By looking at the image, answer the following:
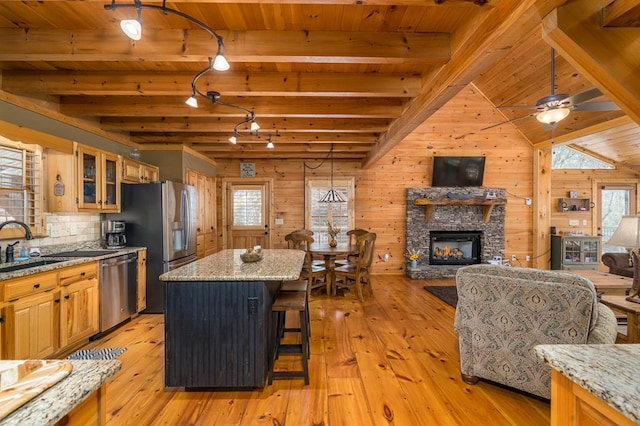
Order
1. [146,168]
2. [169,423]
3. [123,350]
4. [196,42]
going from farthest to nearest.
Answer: [146,168] → [123,350] → [196,42] → [169,423]

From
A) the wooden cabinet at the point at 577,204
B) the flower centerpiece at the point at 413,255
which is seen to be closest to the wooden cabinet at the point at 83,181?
the flower centerpiece at the point at 413,255

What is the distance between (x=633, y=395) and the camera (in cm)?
74

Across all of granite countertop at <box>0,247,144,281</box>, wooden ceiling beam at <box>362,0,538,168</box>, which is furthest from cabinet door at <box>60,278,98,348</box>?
wooden ceiling beam at <box>362,0,538,168</box>

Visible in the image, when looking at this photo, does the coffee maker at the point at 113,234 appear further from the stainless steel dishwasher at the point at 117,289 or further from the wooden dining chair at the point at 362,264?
the wooden dining chair at the point at 362,264

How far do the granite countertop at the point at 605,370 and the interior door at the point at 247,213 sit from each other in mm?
5847

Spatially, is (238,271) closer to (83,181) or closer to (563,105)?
(83,181)

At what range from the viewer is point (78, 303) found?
2.85 m

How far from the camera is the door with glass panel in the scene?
6.60 metres

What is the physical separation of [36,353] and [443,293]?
4954 mm

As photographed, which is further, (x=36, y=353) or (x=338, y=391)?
(x=36, y=353)

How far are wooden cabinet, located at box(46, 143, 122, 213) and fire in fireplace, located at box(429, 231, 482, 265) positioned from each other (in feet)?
→ 18.6

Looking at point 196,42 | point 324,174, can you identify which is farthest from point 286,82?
point 324,174

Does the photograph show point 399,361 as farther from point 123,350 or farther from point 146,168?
point 146,168

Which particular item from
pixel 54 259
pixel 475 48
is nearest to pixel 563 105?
pixel 475 48
